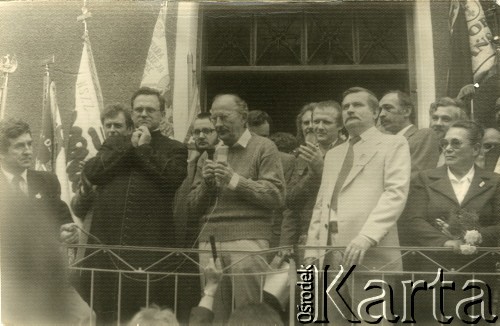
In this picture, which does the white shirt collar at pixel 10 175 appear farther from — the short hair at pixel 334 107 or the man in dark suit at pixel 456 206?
the man in dark suit at pixel 456 206

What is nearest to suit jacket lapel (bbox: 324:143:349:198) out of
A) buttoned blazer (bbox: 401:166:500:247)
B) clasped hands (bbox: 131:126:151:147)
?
buttoned blazer (bbox: 401:166:500:247)

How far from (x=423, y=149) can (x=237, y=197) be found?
131 cm

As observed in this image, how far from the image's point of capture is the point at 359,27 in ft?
19.6

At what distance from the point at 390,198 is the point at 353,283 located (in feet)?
2.05

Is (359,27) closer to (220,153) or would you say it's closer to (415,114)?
(415,114)

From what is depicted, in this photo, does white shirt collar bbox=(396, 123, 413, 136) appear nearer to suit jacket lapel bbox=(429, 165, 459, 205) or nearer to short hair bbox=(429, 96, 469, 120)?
short hair bbox=(429, 96, 469, 120)

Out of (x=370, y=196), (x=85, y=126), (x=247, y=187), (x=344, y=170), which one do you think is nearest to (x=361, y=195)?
(x=370, y=196)

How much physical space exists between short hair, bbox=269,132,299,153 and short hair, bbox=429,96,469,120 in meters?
0.96

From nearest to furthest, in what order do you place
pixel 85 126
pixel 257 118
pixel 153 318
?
1. pixel 153 318
2. pixel 257 118
3. pixel 85 126

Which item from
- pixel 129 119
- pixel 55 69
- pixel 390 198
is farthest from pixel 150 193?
pixel 390 198

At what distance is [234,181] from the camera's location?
5789 millimetres

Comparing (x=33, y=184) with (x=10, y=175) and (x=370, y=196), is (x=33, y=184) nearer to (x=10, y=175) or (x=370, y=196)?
(x=10, y=175)

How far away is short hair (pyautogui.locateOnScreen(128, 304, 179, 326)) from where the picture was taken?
5715 millimetres

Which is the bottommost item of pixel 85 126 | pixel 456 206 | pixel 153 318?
pixel 153 318
